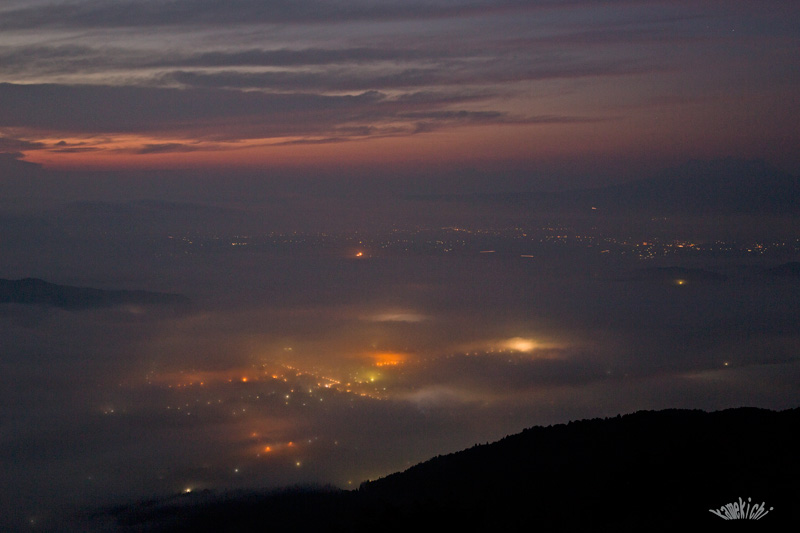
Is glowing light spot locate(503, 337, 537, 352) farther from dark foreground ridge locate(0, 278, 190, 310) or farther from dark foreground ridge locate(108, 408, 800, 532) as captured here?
dark foreground ridge locate(0, 278, 190, 310)

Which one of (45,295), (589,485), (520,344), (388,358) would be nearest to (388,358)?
(388,358)

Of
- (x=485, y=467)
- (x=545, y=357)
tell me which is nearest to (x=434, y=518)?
(x=485, y=467)

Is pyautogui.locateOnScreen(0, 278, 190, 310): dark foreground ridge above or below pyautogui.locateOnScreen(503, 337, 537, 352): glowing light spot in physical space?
above

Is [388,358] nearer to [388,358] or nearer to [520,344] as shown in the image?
[388,358]

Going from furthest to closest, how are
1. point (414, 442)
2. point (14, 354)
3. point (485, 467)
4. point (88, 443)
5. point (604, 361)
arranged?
point (14, 354), point (604, 361), point (88, 443), point (414, 442), point (485, 467)

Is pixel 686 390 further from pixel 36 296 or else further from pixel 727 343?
pixel 36 296

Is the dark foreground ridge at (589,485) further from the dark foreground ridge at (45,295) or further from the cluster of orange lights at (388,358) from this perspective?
the dark foreground ridge at (45,295)

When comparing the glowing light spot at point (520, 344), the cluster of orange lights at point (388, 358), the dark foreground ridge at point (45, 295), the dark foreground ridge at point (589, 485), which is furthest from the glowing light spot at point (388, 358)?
the dark foreground ridge at point (45, 295)

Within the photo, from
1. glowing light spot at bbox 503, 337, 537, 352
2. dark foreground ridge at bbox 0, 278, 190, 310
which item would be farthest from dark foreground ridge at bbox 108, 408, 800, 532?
dark foreground ridge at bbox 0, 278, 190, 310
